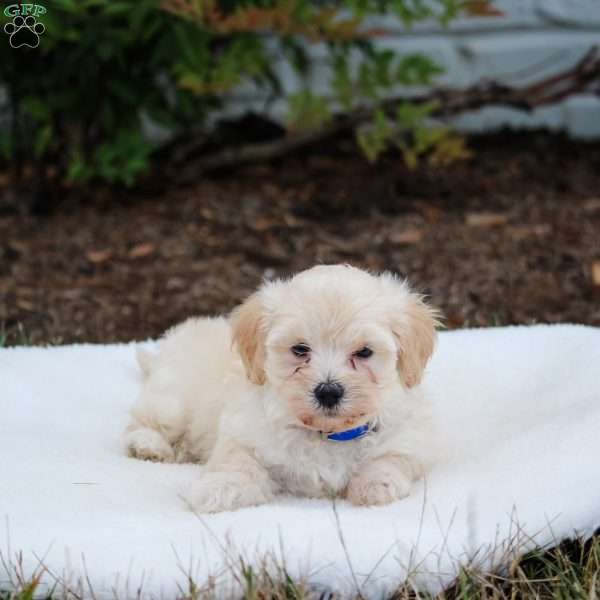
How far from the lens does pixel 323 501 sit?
285cm

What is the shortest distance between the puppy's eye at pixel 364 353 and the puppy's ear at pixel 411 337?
0.11 m

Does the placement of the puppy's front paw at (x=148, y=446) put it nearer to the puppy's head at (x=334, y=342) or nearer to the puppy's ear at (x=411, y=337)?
the puppy's head at (x=334, y=342)

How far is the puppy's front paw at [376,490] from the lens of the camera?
2770 mm

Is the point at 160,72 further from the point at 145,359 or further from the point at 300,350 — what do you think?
the point at 300,350

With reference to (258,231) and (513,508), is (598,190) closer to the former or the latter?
(258,231)

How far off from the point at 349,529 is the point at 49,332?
2745 millimetres

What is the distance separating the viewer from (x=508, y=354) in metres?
3.98

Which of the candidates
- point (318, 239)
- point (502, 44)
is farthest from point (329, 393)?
point (502, 44)

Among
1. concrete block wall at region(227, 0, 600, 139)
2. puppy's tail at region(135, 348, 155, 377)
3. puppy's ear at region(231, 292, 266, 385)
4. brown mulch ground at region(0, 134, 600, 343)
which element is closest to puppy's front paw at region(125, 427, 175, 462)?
puppy's tail at region(135, 348, 155, 377)

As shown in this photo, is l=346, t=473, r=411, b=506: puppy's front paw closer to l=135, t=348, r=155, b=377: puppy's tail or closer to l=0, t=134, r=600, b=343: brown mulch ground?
l=135, t=348, r=155, b=377: puppy's tail

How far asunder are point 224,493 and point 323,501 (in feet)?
1.00

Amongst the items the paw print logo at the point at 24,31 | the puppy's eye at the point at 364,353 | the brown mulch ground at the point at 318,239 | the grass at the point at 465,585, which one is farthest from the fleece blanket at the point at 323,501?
the paw print logo at the point at 24,31

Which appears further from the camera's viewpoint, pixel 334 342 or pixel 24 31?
pixel 24 31

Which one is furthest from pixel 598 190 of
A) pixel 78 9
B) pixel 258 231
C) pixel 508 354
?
pixel 78 9
